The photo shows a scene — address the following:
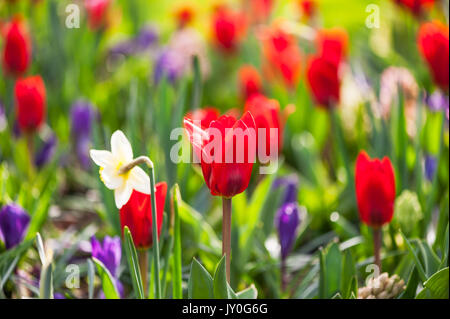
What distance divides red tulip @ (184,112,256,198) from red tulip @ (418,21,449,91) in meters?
0.64

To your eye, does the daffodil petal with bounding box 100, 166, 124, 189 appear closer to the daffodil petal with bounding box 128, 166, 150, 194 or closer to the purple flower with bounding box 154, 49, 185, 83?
the daffodil petal with bounding box 128, 166, 150, 194

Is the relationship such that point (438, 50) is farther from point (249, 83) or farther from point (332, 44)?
point (249, 83)

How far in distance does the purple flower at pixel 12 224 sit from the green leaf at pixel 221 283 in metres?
0.38

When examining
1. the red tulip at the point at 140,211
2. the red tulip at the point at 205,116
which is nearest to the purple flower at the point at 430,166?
the red tulip at the point at 205,116

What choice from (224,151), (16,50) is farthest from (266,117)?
(16,50)

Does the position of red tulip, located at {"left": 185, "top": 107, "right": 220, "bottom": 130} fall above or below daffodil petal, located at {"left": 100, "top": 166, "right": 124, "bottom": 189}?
above

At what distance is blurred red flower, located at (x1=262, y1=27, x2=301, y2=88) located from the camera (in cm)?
181

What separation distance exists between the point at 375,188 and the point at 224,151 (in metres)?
0.30

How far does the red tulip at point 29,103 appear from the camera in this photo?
4.92ft

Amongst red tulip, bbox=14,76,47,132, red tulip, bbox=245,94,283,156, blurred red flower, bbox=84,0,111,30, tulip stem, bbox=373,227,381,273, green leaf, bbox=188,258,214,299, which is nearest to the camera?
green leaf, bbox=188,258,214,299

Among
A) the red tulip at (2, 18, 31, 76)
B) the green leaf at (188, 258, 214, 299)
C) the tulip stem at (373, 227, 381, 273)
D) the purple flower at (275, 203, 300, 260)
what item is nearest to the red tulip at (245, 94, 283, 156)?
the purple flower at (275, 203, 300, 260)

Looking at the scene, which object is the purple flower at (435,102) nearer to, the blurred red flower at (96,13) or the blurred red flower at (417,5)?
the blurred red flower at (417,5)

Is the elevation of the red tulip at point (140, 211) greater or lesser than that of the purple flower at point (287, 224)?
greater
